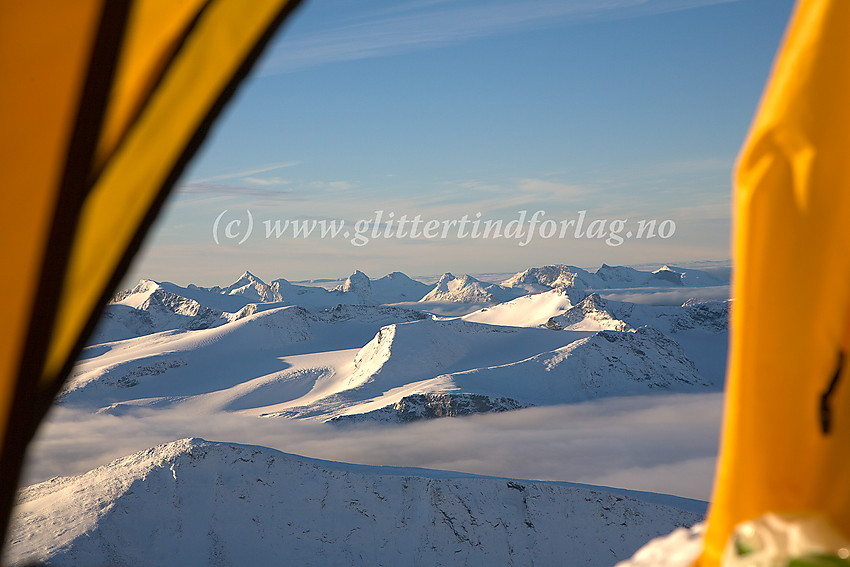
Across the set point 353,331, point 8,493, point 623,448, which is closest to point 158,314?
point 353,331

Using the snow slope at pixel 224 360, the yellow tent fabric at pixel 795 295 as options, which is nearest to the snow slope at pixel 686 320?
the snow slope at pixel 224 360

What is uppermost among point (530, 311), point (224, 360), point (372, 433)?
point (530, 311)

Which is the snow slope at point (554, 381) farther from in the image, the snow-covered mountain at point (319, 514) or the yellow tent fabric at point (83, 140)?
the yellow tent fabric at point (83, 140)

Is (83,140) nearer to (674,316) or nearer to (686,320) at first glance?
(674,316)

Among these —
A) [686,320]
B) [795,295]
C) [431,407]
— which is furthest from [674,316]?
[795,295]

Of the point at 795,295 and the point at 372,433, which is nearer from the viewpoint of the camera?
the point at 795,295

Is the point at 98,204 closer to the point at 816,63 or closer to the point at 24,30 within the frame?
the point at 24,30

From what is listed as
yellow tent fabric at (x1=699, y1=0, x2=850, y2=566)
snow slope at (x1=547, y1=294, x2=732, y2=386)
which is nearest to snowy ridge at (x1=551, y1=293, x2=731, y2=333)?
snow slope at (x1=547, y1=294, x2=732, y2=386)
